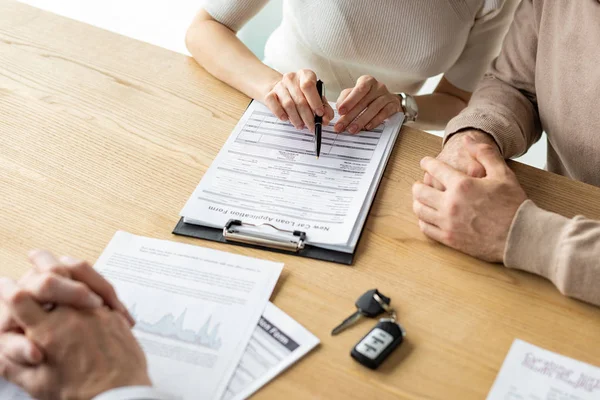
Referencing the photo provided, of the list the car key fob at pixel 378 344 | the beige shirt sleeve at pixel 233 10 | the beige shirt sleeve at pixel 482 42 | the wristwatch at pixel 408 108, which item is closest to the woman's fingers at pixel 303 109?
the wristwatch at pixel 408 108

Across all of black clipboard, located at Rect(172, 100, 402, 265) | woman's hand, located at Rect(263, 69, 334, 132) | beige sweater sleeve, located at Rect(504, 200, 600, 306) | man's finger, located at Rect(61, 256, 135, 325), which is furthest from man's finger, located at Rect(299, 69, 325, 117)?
man's finger, located at Rect(61, 256, 135, 325)

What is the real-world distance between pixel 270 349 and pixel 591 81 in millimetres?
768

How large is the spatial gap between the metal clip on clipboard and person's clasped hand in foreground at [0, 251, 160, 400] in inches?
9.1

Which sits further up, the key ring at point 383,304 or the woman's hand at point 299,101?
the woman's hand at point 299,101

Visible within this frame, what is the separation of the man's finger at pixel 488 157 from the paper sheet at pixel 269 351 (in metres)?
0.41

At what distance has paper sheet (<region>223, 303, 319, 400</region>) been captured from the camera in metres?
0.83

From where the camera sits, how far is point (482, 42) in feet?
5.41

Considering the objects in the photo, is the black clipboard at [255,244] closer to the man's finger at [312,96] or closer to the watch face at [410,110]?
the man's finger at [312,96]

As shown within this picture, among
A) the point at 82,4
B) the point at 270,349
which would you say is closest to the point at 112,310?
the point at 270,349

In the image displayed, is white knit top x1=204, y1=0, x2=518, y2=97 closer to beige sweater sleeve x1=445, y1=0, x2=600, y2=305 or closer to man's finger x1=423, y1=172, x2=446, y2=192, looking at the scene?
beige sweater sleeve x1=445, y1=0, x2=600, y2=305

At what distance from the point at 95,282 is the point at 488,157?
2.08ft

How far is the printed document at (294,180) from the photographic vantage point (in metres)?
1.05

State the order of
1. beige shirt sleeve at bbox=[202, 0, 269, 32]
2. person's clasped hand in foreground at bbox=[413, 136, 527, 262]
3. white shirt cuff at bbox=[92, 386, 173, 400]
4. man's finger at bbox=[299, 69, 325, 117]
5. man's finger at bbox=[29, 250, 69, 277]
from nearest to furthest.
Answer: white shirt cuff at bbox=[92, 386, 173, 400]
man's finger at bbox=[29, 250, 69, 277]
person's clasped hand in foreground at bbox=[413, 136, 527, 262]
man's finger at bbox=[299, 69, 325, 117]
beige shirt sleeve at bbox=[202, 0, 269, 32]

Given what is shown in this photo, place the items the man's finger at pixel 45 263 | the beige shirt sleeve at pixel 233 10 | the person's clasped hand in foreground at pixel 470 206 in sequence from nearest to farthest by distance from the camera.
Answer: the man's finger at pixel 45 263 → the person's clasped hand in foreground at pixel 470 206 → the beige shirt sleeve at pixel 233 10
